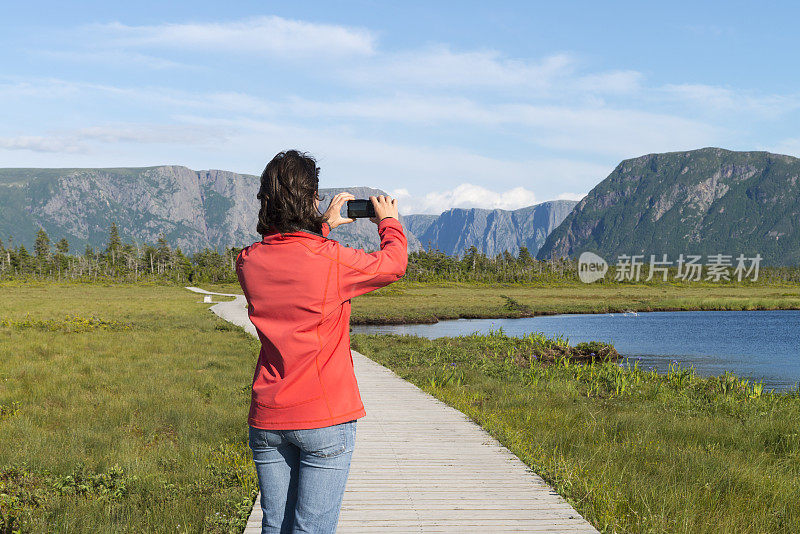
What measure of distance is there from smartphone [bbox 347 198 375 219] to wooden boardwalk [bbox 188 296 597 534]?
9.85 feet

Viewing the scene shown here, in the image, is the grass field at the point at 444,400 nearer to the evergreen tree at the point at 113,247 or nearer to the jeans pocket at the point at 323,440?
the jeans pocket at the point at 323,440

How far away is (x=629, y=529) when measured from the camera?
182 inches

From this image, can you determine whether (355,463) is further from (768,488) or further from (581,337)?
(581,337)

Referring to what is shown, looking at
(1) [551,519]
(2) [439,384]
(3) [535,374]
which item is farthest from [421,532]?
(3) [535,374]

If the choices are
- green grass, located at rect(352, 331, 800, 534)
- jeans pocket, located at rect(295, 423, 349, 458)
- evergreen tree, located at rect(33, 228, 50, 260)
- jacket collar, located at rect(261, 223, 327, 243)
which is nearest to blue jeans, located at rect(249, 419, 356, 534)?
jeans pocket, located at rect(295, 423, 349, 458)

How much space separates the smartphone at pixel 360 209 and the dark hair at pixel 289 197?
0.20m

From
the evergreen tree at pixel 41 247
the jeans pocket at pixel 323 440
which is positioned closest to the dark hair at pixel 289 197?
the jeans pocket at pixel 323 440

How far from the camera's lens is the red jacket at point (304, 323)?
229 centimetres

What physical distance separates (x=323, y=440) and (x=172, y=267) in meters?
123

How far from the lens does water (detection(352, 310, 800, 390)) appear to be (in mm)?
20234

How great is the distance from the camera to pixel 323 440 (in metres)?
2.29

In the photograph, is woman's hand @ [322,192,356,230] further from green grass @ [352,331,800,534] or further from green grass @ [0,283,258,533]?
green grass @ [352,331,800,534]

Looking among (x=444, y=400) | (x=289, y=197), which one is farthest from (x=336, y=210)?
(x=444, y=400)

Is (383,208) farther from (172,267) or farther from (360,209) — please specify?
(172,267)
